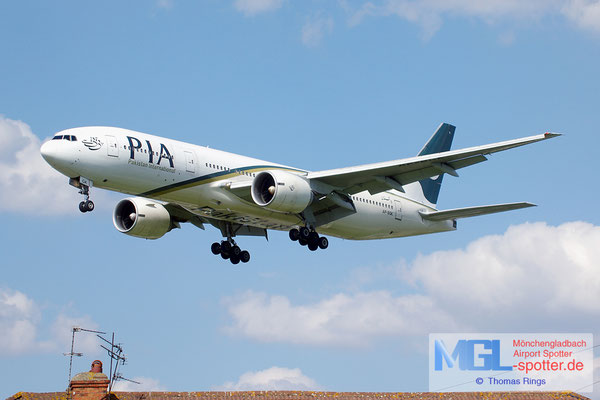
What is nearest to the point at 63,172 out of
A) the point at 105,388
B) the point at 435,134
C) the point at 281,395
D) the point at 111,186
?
the point at 111,186

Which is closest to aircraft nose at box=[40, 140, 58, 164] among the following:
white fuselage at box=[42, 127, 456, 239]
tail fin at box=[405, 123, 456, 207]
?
white fuselage at box=[42, 127, 456, 239]

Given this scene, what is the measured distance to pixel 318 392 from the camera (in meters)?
47.8

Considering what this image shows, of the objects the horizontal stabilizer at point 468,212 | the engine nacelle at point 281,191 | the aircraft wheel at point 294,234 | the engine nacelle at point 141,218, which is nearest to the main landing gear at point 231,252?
the engine nacelle at point 141,218

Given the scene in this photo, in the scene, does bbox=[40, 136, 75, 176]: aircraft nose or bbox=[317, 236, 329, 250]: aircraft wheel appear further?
bbox=[317, 236, 329, 250]: aircraft wheel

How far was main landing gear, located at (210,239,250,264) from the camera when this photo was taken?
164ft

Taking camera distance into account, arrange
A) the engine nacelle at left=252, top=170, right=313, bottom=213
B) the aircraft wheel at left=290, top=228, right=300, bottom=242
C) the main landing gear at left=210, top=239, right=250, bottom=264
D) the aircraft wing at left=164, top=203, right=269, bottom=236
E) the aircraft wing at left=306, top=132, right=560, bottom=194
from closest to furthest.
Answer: the aircraft wing at left=306, top=132, right=560, bottom=194
the engine nacelle at left=252, top=170, right=313, bottom=213
the aircraft wheel at left=290, top=228, right=300, bottom=242
the aircraft wing at left=164, top=203, right=269, bottom=236
the main landing gear at left=210, top=239, right=250, bottom=264

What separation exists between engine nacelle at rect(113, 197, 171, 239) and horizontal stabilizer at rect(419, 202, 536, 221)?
43.5 feet

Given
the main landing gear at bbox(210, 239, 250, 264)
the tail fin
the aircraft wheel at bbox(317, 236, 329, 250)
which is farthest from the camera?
the tail fin

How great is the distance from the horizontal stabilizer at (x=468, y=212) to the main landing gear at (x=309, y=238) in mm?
6569

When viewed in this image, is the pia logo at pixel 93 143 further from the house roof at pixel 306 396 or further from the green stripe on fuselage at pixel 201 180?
the house roof at pixel 306 396

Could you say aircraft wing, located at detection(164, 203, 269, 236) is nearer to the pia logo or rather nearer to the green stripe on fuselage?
the green stripe on fuselage

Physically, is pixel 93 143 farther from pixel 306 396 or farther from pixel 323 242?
pixel 306 396

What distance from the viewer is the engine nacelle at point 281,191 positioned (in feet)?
137

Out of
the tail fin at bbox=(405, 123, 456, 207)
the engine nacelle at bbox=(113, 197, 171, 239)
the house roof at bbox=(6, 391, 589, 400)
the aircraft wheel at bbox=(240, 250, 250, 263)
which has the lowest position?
the house roof at bbox=(6, 391, 589, 400)
